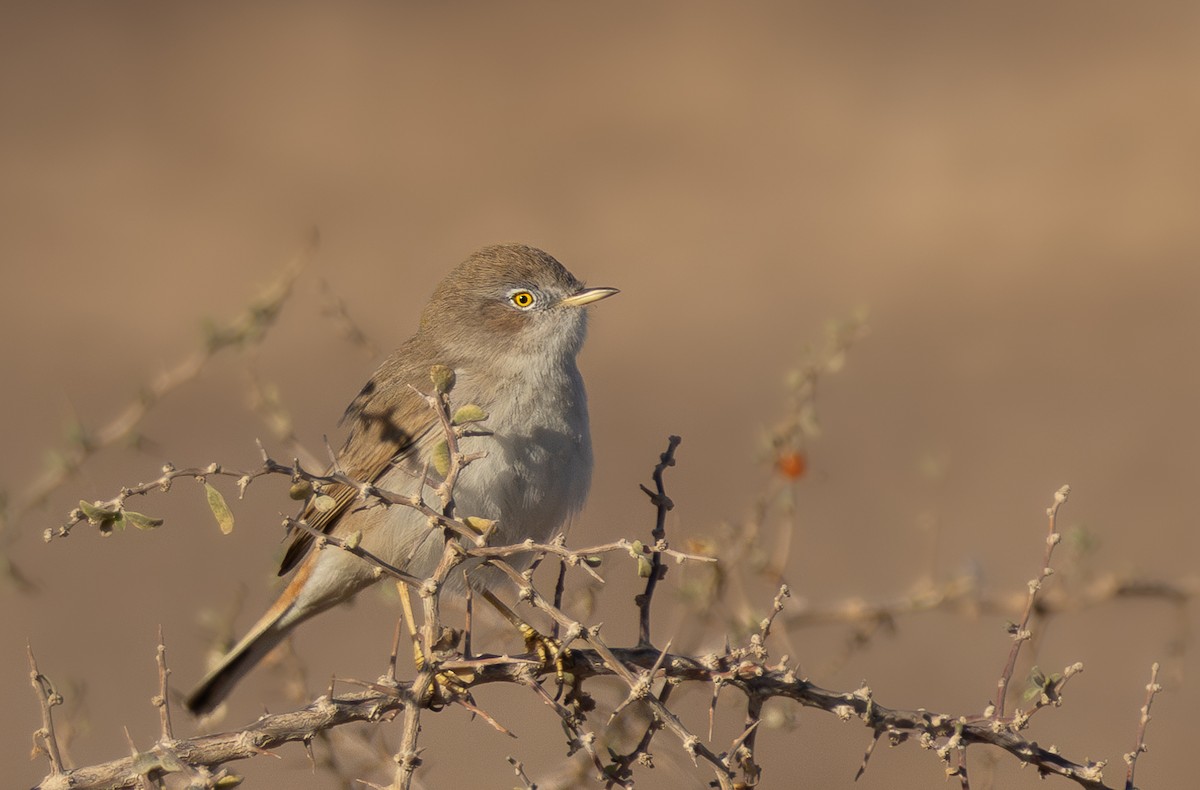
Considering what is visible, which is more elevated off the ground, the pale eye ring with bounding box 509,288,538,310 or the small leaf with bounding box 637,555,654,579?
the pale eye ring with bounding box 509,288,538,310

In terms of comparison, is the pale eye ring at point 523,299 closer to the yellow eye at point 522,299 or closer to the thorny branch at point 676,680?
the yellow eye at point 522,299

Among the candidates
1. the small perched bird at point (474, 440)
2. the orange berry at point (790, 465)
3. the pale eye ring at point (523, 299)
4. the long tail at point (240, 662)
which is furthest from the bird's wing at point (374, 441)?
the orange berry at point (790, 465)

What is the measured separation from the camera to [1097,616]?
9523 millimetres

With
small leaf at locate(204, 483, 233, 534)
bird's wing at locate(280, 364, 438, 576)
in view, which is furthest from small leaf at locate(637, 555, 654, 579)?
bird's wing at locate(280, 364, 438, 576)

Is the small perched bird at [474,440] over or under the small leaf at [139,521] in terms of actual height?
over

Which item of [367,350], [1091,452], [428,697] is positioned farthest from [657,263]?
[428,697]

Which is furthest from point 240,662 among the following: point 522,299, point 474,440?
point 522,299

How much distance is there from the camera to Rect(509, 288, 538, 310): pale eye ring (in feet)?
18.1

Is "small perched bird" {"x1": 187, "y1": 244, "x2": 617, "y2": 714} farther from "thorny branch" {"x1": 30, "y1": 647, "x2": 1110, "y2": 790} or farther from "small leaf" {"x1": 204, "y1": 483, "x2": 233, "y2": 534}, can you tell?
"small leaf" {"x1": 204, "y1": 483, "x2": 233, "y2": 534}

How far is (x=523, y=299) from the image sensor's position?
A: 554cm

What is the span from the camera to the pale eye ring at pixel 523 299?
5520mm

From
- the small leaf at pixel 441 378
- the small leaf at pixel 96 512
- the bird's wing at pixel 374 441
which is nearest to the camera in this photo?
the small leaf at pixel 96 512

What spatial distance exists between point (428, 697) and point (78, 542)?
7555 mm

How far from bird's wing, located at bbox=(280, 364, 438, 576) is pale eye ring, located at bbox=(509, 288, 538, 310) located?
509 millimetres
